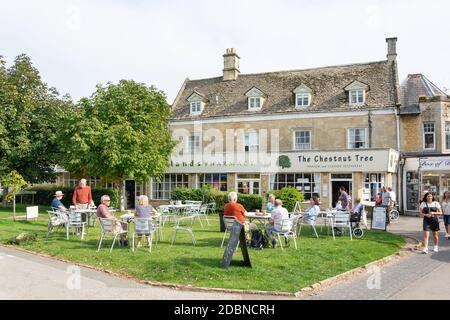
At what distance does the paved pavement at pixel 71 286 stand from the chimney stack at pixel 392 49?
2592cm

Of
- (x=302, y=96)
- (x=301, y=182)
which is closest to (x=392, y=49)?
(x=302, y=96)

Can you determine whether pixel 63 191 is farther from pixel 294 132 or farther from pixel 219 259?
pixel 219 259

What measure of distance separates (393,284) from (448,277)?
1.59 meters

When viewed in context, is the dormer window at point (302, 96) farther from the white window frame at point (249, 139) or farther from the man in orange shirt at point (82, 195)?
the man in orange shirt at point (82, 195)

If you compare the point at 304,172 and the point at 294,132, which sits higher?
the point at 294,132

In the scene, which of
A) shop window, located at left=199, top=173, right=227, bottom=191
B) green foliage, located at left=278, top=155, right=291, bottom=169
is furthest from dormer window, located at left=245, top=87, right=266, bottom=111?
shop window, located at left=199, top=173, right=227, bottom=191

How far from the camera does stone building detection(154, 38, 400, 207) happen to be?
88.1ft

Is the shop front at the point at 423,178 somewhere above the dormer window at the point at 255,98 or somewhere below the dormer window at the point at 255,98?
below

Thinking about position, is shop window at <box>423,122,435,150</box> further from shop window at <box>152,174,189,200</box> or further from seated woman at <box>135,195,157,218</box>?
seated woman at <box>135,195,157,218</box>

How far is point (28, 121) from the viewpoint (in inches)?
1058

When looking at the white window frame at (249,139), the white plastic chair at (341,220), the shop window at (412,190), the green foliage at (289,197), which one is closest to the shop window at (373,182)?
the shop window at (412,190)

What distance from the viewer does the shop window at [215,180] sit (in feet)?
99.3

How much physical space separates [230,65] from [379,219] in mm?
20943
